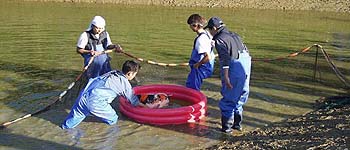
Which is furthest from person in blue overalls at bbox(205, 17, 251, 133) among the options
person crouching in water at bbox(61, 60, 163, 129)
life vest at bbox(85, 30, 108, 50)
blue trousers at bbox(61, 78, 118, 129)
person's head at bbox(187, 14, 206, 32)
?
life vest at bbox(85, 30, 108, 50)

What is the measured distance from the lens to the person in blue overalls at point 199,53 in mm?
7754

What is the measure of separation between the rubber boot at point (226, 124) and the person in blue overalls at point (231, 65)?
0.06ft

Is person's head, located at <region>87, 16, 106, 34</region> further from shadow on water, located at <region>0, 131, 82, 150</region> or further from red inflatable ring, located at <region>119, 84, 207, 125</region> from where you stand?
shadow on water, located at <region>0, 131, 82, 150</region>

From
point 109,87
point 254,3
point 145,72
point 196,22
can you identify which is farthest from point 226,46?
point 254,3

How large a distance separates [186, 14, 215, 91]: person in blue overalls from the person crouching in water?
123 cm

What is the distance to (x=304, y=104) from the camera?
913 centimetres

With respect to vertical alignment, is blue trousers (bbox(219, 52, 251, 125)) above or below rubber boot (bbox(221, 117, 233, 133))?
above

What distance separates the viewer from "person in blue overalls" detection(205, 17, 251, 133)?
22.0 feet

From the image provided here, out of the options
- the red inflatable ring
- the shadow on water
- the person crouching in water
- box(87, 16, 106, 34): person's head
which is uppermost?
box(87, 16, 106, 34): person's head

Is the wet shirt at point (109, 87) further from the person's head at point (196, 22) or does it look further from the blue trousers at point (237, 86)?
the blue trousers at point (237, 86)

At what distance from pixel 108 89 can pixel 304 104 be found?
4.18m

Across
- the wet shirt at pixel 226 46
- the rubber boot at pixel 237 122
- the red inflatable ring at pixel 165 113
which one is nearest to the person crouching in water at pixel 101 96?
the red inflatable ring at pixel 165 113

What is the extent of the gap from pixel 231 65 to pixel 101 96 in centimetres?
230

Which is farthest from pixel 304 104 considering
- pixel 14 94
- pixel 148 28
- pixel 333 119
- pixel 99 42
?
pixel 148 28
